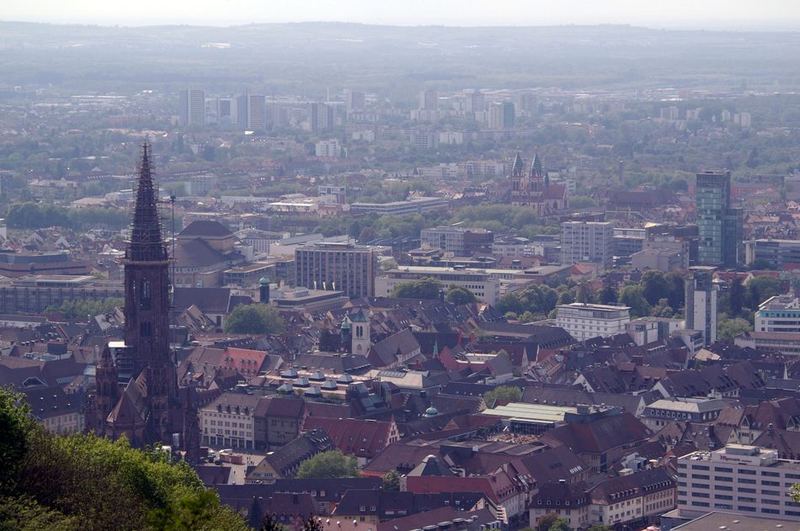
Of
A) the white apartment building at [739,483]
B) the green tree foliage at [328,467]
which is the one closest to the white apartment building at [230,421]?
the green tree foliage at [328,467]

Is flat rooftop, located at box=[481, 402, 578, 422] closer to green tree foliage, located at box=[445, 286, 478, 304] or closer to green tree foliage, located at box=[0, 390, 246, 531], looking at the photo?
green tree foliage, located at box=[445, 286, 478, 304]

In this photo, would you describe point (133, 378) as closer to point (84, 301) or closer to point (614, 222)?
point (84, 301)

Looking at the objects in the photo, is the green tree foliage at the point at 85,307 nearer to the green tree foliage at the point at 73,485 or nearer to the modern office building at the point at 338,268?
the modern office building at the point at 338,268

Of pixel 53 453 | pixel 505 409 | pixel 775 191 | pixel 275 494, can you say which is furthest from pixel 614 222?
pixel 53 453

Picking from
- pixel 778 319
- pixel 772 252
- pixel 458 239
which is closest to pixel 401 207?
pixel 458 239

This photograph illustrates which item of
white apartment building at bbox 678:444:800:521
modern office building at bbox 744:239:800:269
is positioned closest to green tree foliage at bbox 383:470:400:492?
white apartment building at bbox 678:444:800:521

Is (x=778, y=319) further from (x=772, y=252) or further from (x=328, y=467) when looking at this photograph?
(x=328, y=467)
